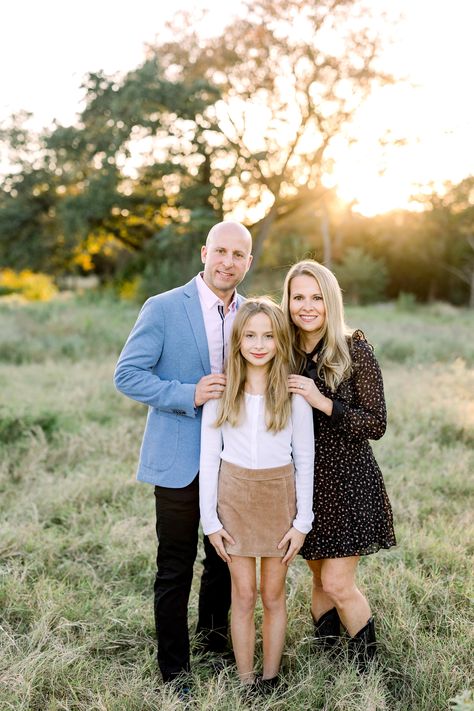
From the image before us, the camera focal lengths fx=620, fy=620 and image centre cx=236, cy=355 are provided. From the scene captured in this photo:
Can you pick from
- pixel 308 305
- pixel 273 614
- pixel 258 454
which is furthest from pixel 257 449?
pixel 273 614

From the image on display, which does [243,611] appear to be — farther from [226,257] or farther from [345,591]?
[226,257]

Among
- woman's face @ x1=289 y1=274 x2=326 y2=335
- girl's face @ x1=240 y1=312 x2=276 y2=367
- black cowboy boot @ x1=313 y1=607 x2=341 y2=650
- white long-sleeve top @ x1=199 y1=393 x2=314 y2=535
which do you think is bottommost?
black cowboy boot @ x1=313 y1=607 x2=341 y2=650

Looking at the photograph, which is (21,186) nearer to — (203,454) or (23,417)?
(23,417)

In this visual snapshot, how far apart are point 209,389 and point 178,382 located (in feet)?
0.53

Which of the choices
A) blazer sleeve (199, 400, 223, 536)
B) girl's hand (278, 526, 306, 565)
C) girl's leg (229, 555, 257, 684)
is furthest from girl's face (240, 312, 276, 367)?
girl's leg (229, 555, 257, 684)

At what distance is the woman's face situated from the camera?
2.91m

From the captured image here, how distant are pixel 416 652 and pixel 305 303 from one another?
184 centimetres

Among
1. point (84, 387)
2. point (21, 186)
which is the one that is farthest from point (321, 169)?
point (84, 387)

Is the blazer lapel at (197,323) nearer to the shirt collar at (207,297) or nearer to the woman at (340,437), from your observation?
the shirt collar at (207,297)

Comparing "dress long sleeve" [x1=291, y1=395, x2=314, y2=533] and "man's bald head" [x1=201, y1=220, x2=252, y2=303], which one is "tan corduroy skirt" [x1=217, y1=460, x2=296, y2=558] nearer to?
"dress long sleeve" [x1=291, y1=395, x2=314, y2=533]

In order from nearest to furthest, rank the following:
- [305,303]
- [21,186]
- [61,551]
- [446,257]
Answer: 1. [305,303]
2. [61,551]
3. [21,186]
4. [446,257]

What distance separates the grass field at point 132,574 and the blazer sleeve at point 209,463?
789 mm

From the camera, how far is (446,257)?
3644 cm

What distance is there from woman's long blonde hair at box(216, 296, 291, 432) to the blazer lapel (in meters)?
0.16
